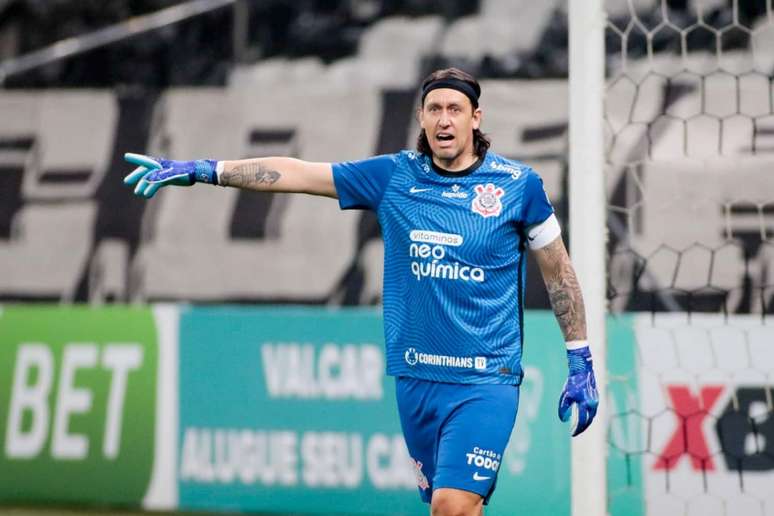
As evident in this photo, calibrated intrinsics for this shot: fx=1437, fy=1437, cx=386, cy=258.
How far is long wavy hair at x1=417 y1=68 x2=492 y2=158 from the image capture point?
15.1 feet

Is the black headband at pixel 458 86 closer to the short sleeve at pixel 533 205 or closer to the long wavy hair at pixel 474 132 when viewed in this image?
the long wavy hair at pixel 474 132

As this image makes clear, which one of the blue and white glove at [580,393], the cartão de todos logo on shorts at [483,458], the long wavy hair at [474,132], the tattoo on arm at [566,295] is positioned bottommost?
the cartão de todos logo on shorts at [483,458]

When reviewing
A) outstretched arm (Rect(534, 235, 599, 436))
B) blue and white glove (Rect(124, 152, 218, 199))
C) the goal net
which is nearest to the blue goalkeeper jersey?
outstretched arm (Rect(534, 235, 599, 436))

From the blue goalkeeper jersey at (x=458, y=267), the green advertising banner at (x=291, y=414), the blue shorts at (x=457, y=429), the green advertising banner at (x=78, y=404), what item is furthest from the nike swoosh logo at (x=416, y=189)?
the green advertising banner at (x=78, y=404)

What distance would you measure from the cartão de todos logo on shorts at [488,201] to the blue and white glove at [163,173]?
0.86 meters

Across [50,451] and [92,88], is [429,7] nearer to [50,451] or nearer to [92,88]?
[92,88]

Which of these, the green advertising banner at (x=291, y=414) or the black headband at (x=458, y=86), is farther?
the green advertising banner at (x=291, y=414)

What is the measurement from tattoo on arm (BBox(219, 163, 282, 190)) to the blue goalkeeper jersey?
379mm

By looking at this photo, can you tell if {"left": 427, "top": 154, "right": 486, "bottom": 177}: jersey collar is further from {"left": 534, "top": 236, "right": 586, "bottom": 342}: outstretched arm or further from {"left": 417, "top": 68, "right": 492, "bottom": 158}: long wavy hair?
{"left": 534, "top": 236, "right": 586, "bottom": 342}: outstretched arm

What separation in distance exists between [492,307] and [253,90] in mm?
5094

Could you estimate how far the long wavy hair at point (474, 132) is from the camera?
4.61 metres

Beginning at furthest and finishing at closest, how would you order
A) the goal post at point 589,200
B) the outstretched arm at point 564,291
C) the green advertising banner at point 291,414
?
the green advertising banner at point 291,414 → the goal post at point 589,200 → the outstretched arm at point 564,291

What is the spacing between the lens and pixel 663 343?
6.51 meters

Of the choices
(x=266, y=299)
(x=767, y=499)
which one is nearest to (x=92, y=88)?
(x=266, y=299)
